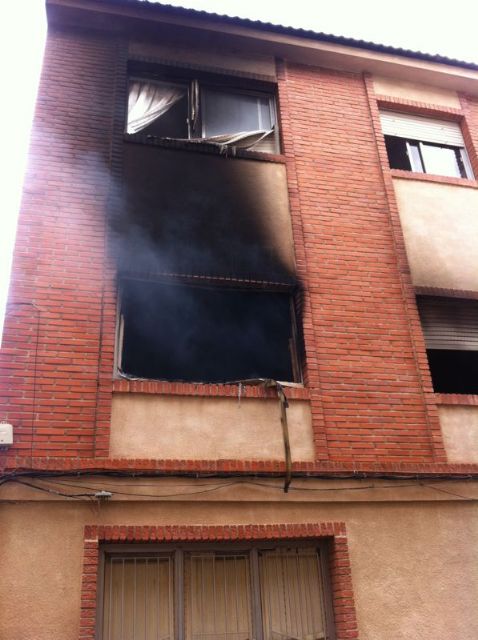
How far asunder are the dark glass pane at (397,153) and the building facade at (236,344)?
0.04 m

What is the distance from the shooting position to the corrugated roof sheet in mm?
8008

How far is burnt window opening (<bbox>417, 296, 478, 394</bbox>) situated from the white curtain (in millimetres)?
4465

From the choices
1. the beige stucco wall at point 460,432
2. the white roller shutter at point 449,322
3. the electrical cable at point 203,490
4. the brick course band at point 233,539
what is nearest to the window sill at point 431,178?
the white roller shutter at point 449,322

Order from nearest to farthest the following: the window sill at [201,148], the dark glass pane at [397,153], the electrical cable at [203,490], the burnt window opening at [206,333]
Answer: the electrical cable at [203,490], the burnt window opening at [206,333], the window sill at [201,148], the dark glass pane at [397,153]

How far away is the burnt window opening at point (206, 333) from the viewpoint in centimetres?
662

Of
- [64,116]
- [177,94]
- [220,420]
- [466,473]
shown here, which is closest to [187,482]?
[220,420]

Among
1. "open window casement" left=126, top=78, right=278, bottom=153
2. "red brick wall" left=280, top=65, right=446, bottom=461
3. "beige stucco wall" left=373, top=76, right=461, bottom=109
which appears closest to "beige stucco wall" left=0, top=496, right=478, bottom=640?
"red brick wall" left=280, top=65, right=446, bottom=461

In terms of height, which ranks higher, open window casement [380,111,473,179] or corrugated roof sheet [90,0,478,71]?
corrugated roof sheet [90,0,478,71]

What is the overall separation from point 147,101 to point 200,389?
4393mm

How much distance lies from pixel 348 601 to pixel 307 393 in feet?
7.12

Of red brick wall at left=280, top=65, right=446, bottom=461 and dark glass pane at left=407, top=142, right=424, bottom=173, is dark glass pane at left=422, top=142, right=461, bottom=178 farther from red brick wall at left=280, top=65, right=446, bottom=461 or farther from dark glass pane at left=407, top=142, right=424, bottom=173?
red brick wall at left=280, top=65, right=446, bottom=461

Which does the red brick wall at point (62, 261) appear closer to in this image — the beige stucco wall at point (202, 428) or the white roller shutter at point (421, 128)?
the beige stucco wall at point (202, 428)

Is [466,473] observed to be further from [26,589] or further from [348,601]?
[26,589]

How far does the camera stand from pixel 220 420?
6230mm
